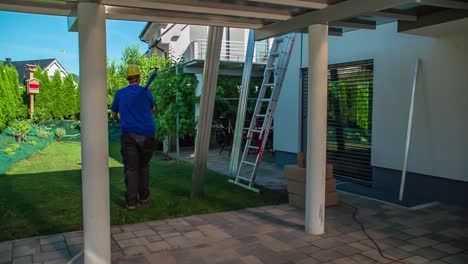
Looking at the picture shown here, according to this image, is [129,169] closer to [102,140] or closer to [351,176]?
[102,140]

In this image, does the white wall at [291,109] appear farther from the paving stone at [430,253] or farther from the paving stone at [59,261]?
the paving stone at [59,261]

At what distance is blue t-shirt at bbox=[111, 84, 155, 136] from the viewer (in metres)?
5.00

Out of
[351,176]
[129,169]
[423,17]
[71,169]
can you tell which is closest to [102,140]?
[129,169]

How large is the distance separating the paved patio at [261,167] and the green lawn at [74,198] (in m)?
0.59

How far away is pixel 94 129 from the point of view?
9.77 feet

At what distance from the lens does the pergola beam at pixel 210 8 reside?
3271mm

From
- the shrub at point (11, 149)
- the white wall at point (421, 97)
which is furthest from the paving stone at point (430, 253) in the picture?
the shrub at point (11, 149)

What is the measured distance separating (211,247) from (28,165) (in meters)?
6.62

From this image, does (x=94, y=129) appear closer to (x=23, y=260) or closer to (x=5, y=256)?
(x=23, y=260)

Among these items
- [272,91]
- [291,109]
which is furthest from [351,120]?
[272,91]

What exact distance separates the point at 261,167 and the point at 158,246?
512cm

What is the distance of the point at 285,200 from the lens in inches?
218

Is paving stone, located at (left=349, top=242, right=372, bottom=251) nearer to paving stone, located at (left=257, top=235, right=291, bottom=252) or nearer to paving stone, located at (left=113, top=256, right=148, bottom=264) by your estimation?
paving stone, located at (left=257, top=235, right=291, bottom=252)

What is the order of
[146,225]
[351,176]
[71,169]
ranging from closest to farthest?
[146,225] → [351,176] → [71,169]
